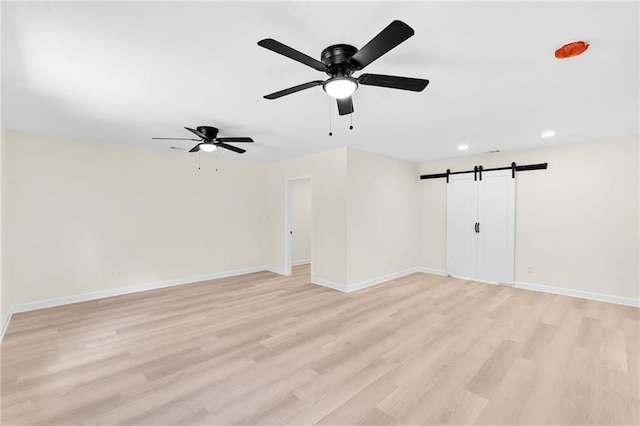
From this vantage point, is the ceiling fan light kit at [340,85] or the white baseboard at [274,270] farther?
the white baseboard at [274,270]

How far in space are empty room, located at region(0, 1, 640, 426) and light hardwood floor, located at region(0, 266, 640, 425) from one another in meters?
0.03

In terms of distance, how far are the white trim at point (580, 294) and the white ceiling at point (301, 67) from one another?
2491 millimetres

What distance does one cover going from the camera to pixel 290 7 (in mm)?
1547

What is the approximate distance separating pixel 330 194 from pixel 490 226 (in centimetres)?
322

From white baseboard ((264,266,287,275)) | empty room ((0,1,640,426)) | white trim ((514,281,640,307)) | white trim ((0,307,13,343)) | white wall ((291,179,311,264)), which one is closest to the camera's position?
empty room ((0,1,640,426))

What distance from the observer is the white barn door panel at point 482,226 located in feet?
17.4

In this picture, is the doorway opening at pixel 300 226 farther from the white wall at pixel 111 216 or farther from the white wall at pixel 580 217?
the white wall at pixel 580 217

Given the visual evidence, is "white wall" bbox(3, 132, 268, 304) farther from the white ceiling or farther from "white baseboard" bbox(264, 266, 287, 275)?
the white ceiling

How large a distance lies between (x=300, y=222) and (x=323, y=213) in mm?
2640

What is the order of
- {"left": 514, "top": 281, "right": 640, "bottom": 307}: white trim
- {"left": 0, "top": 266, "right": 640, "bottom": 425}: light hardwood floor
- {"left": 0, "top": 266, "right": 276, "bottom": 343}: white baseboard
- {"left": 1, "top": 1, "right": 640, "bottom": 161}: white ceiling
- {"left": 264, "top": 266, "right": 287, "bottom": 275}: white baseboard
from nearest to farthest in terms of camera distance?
{"left": 1, "top": 1, "right": 640, "bottom": 161}: white ceiling
{"left": 0, "top": 266, "right": 640, "bottom": 425}: light hardwood floor
{"left": 0, "top": 266, "right": 276, "bottom": 343}: white baseboard
{"left": 514, "top": 281, "right": 640, "bottom": 307}: white trim
{"left": 264, "top": 266, "right": 287, "bottom": 275}: white baseboard

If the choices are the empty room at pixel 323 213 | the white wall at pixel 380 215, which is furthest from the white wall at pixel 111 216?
the white wall at pixel 380 215

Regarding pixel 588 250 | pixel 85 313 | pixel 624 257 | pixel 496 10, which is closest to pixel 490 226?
pixel 588 250

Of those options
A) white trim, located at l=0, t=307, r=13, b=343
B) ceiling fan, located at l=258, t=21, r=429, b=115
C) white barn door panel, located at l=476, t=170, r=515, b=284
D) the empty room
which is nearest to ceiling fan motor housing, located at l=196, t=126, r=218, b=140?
the empty room

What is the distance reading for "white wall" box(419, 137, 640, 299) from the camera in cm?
423
